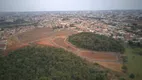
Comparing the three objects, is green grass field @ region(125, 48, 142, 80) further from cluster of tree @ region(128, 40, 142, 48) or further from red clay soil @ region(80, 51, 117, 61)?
cluster of tree @ region(128, 40, 142, 48)

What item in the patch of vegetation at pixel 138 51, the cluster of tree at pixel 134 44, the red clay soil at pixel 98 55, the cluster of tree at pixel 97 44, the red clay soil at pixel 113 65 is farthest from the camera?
the cluster of tree at pixel 134 44

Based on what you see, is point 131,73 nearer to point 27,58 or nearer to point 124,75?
point 124,75

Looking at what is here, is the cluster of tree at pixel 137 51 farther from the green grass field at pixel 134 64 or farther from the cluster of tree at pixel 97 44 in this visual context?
the cluster of tree at pixel 97 44

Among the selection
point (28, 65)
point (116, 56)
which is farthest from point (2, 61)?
point (116, 56)

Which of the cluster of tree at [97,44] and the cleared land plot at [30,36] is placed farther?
the cleared land plot at [30,36]

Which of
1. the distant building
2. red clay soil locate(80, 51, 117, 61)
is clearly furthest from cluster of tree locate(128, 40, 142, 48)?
the distant building

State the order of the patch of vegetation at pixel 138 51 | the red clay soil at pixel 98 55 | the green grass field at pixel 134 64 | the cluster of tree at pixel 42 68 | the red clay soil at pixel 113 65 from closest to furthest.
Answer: the cluster of tree at pixel 42 68, the green grass field at pixel 134 64, the red clay soil at pixel 113 65, the red clay soil at pixel 98 55, the patch of vegetation at pixel 138 51

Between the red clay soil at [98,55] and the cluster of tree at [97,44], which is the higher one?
the cluster of tree at [97,44]

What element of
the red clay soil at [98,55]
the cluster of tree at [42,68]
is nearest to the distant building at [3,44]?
the cluster of tree at [42,68]
